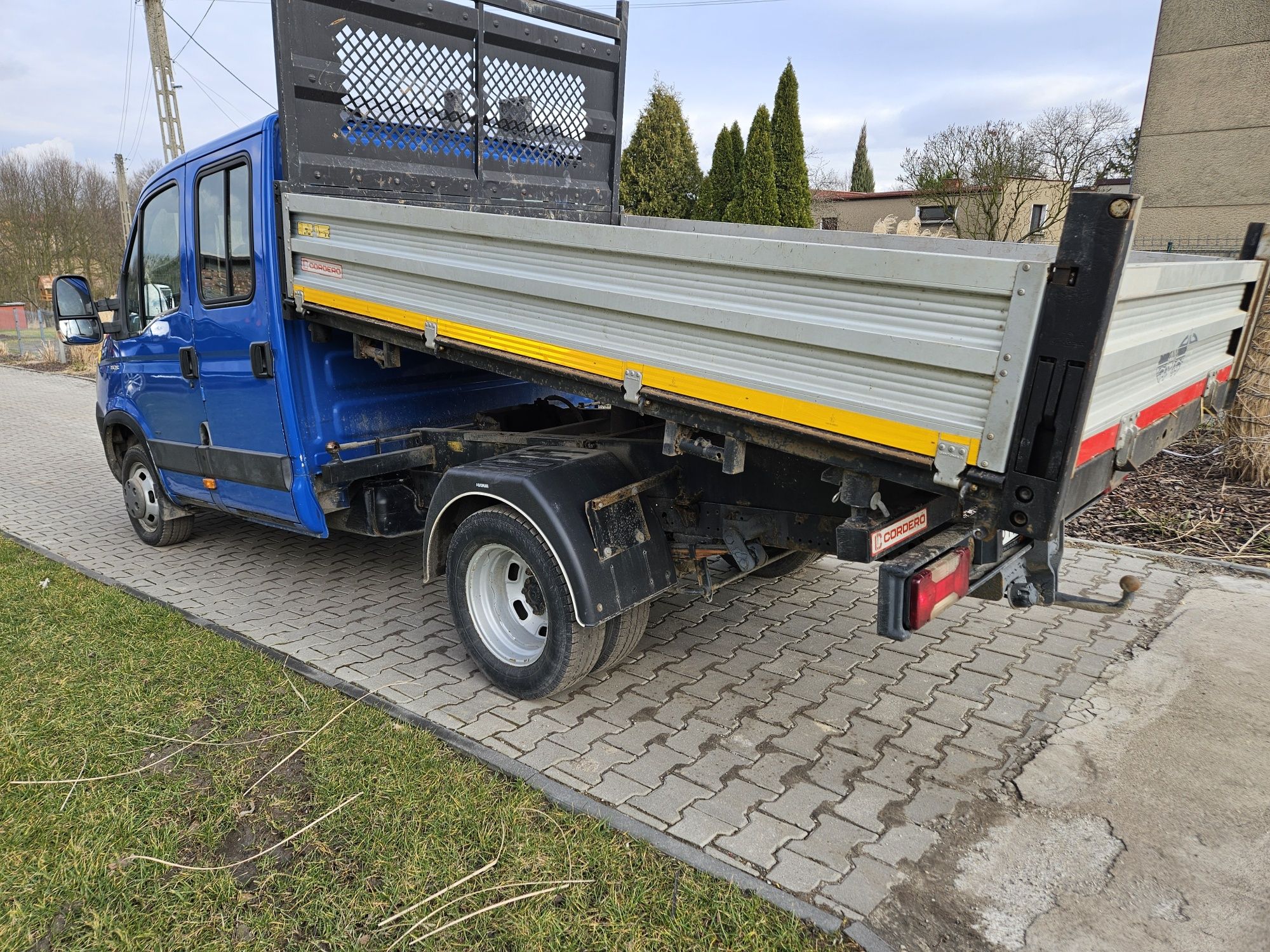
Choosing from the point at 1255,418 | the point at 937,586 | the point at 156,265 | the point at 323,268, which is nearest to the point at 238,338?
the point at 323,268

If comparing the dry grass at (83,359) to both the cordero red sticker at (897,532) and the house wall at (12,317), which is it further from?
the cordero red sticker at (897,532)

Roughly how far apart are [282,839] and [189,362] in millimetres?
3132

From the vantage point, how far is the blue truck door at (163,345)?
484 centimetres

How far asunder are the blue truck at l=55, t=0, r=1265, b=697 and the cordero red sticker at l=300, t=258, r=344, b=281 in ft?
0.06

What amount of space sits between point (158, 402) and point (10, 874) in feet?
11.0

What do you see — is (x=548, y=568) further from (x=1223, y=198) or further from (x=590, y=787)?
(x=1223, y=198)

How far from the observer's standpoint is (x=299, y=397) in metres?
4.23

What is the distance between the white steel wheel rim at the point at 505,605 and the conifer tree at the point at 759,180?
15875 mm

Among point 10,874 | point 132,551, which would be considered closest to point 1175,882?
point 10,874

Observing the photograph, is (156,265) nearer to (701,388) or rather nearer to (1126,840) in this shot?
(701,388)

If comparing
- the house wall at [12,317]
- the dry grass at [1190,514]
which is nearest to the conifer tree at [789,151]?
the dry grass at [1190,514]

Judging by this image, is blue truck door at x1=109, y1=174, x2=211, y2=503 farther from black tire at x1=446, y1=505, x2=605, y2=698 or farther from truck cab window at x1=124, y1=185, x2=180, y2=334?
black tire at x1=446, y1=505, x2=605, y2=698

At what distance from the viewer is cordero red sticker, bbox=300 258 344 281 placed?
3.85 meters

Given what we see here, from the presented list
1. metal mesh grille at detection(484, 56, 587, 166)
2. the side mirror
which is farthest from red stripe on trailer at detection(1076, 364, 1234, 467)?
the side mirror
